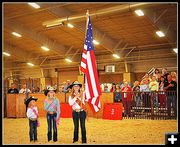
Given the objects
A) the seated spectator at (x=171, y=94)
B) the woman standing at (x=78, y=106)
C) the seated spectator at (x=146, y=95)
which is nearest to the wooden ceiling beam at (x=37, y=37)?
the seated spectator at (x=146, y=95)

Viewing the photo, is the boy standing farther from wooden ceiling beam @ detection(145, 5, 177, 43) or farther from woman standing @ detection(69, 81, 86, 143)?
wooden ceiling beam @ detection(145, 5, 177, 43)

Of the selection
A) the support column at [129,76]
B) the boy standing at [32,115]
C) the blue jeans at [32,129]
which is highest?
the support column at [129,76]

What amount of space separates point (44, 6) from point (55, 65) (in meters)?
13.1

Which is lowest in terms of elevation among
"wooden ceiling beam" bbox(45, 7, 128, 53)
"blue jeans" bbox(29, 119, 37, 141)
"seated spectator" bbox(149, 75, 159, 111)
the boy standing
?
"blue jeans" bbox(29, 119, 37, 141)

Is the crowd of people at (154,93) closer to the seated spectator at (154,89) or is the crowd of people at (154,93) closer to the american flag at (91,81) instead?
the seated spectator at (154,89)

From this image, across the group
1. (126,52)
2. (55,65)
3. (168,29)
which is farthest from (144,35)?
(55,65)

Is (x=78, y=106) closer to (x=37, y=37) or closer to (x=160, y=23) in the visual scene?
(x=160, y=23)

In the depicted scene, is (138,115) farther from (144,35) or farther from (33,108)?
(144,35)

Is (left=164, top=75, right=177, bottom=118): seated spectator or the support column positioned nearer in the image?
(left=164, top=75, right=177, bottom=118): seated spectator

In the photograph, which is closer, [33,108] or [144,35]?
[33,108]

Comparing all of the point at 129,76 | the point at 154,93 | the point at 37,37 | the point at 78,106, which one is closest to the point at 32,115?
the point at 78,106

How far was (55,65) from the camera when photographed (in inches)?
1053

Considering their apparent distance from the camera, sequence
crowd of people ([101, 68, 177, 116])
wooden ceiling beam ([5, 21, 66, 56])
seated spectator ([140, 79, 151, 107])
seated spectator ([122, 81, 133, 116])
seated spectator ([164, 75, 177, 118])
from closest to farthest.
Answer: seated spectator ([164, 75, 177, 118]) → crowd of people ([101, 68, 177, 116]) → seated spectator ([140, 79, 151, 107]) → seated spectator ([122, 81, 133, 116]) → wooden ceiling beam ([5, 21, 66, 56])

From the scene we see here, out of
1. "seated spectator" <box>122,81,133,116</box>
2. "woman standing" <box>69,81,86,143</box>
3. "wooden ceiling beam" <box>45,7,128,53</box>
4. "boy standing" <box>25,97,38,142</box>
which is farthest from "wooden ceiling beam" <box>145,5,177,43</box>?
"boy standing" <box>25,97,38,142</box>
